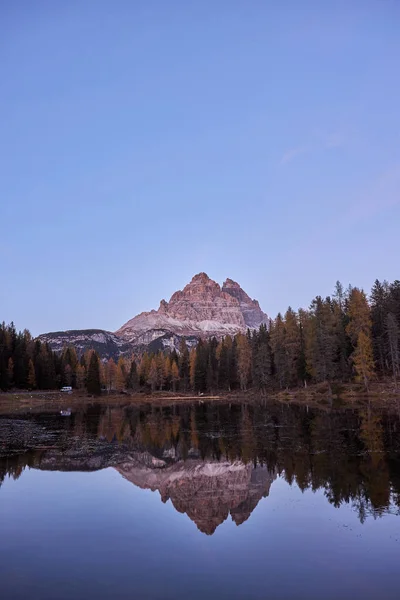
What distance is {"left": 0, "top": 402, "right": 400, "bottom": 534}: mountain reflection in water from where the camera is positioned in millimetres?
20781

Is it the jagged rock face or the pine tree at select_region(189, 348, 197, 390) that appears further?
the pine tree at select_region(189, 348, 197, 390)

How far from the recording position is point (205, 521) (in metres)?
18.2

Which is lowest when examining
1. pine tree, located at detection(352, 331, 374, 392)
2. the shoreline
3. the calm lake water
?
the calm lake water

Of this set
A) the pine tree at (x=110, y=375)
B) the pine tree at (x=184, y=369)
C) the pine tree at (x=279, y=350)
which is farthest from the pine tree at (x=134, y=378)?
the pine tree at (x=279, y=350)

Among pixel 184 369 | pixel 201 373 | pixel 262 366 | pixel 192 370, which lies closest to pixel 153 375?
pixel 184 369

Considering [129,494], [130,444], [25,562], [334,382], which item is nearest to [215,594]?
[25,562]

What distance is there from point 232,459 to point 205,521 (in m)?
12.5

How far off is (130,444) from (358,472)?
2199 cm

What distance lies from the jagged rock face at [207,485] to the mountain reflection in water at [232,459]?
0.16ft

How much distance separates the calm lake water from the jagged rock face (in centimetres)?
9

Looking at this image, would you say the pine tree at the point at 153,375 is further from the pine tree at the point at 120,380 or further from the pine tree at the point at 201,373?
the pine tree at the point at 201,373

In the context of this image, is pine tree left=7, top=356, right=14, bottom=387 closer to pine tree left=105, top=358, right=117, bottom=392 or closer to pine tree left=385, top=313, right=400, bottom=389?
pine tree left=105, top=358, right=117, bottom=392

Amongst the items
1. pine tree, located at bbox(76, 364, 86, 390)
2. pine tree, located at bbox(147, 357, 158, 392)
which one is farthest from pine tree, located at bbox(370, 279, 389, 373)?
pine tree, located at bbox(76, 364, 86, 390)

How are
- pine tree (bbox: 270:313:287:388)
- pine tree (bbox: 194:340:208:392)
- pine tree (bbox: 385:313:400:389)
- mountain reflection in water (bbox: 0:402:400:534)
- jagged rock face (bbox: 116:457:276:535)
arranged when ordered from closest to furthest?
jagged rock face (bbox: 116:457:276:535) < mountain reflection in water (bbox: 0:402:400:534) < pine tree (bbox: 385:313:400:389) < pine tree (bbox: 270:313:287:388) < pine tree (bbox: 194:340:208:392)
